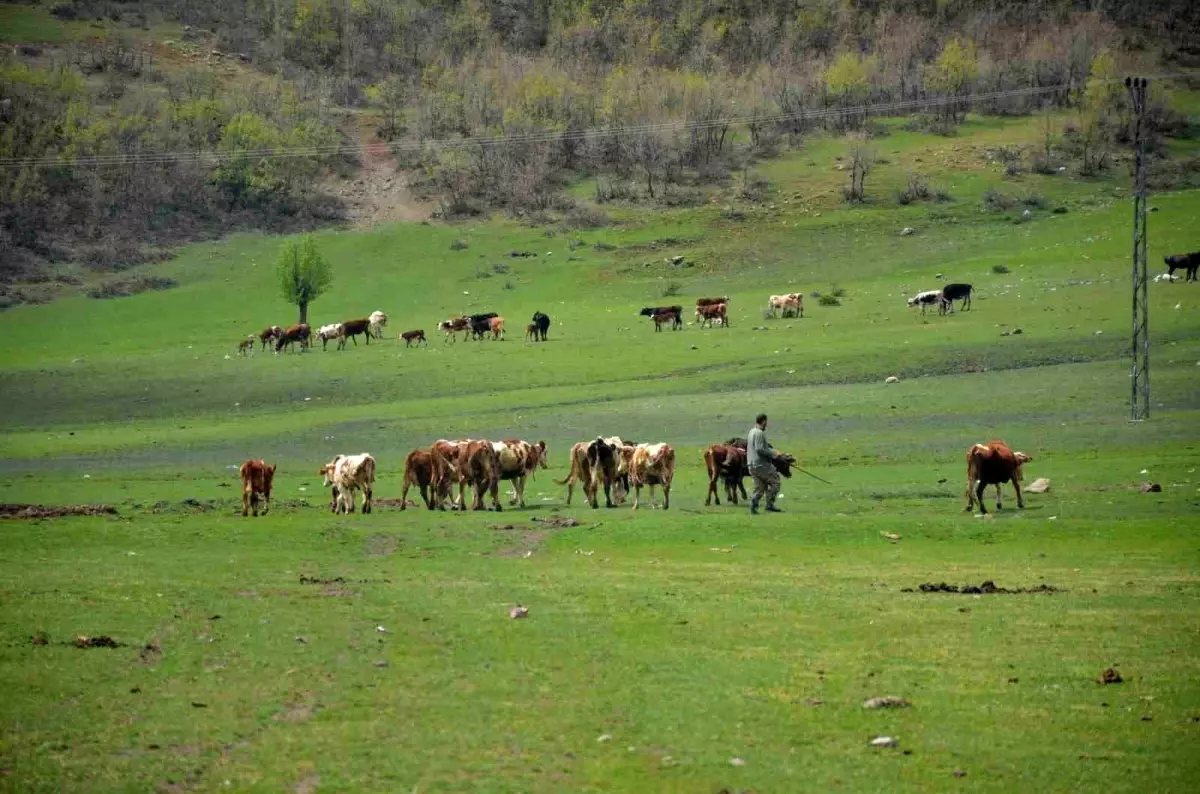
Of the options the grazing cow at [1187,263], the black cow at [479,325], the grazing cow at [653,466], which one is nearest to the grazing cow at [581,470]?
the grazing cow at [653,466]

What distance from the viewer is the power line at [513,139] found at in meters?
95.8

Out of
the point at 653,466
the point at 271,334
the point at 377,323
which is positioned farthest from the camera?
the point at 377,323

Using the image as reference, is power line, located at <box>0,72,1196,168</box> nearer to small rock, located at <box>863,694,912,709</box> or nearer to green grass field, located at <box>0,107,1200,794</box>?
green grass field, located at <box>0,107,1200,794</box>

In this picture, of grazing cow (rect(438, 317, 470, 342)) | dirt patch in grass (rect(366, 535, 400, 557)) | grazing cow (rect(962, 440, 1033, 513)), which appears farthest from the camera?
grazing cow (rect(438, 317, 470, 342))

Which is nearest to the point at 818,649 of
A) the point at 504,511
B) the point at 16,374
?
the point at 504,511

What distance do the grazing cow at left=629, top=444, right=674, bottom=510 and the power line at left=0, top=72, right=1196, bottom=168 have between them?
72272 millimetres

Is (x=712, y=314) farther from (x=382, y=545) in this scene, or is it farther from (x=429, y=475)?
(x=382, y=545)

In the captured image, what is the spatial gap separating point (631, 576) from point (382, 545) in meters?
5.41

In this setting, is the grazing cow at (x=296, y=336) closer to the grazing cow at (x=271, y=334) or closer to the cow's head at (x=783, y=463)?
the grazing cow at (x=271, y=334)

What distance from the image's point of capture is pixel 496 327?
2450 inches

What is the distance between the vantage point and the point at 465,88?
119000mm

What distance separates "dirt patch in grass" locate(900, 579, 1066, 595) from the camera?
1867cm

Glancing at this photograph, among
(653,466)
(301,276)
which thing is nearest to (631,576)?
(653,466)

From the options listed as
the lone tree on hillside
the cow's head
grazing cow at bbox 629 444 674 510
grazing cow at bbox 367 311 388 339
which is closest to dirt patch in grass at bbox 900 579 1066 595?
the cow's head
